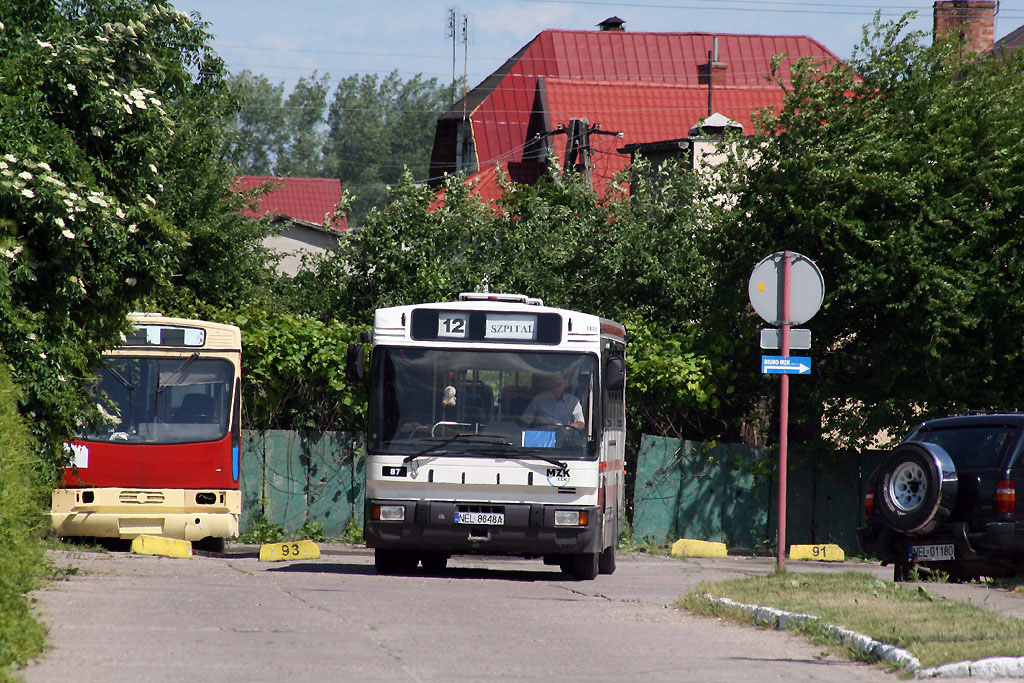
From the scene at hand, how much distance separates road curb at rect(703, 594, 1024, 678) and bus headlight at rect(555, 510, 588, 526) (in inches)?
131

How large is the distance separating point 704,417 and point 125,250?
11540mm

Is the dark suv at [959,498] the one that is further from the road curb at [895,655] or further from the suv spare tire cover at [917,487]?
the road curb at [895,655]

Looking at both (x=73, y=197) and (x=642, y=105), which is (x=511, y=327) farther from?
(x=642, y=105)

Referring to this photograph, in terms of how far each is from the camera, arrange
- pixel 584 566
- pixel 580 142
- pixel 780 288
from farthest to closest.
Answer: pixel 580 142 < pixel 584 566 < pixel 780 288

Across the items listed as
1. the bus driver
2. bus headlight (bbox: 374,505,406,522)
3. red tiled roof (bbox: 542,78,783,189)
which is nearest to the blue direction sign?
the bus driver

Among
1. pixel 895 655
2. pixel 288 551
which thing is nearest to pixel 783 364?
pixel 895 655

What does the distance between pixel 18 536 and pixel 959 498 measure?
8.69 m

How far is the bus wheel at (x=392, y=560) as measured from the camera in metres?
14.6

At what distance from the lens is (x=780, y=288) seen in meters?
14.0

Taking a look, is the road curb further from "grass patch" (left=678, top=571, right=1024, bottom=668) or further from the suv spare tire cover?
the suv spare tire cover

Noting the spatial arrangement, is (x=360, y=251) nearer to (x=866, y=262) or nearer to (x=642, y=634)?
(x=866, y=262)

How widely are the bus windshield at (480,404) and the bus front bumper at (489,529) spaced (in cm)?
53

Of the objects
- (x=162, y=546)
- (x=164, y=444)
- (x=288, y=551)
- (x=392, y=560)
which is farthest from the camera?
(x=164, y=444)

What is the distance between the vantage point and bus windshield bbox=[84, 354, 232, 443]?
695 inches
